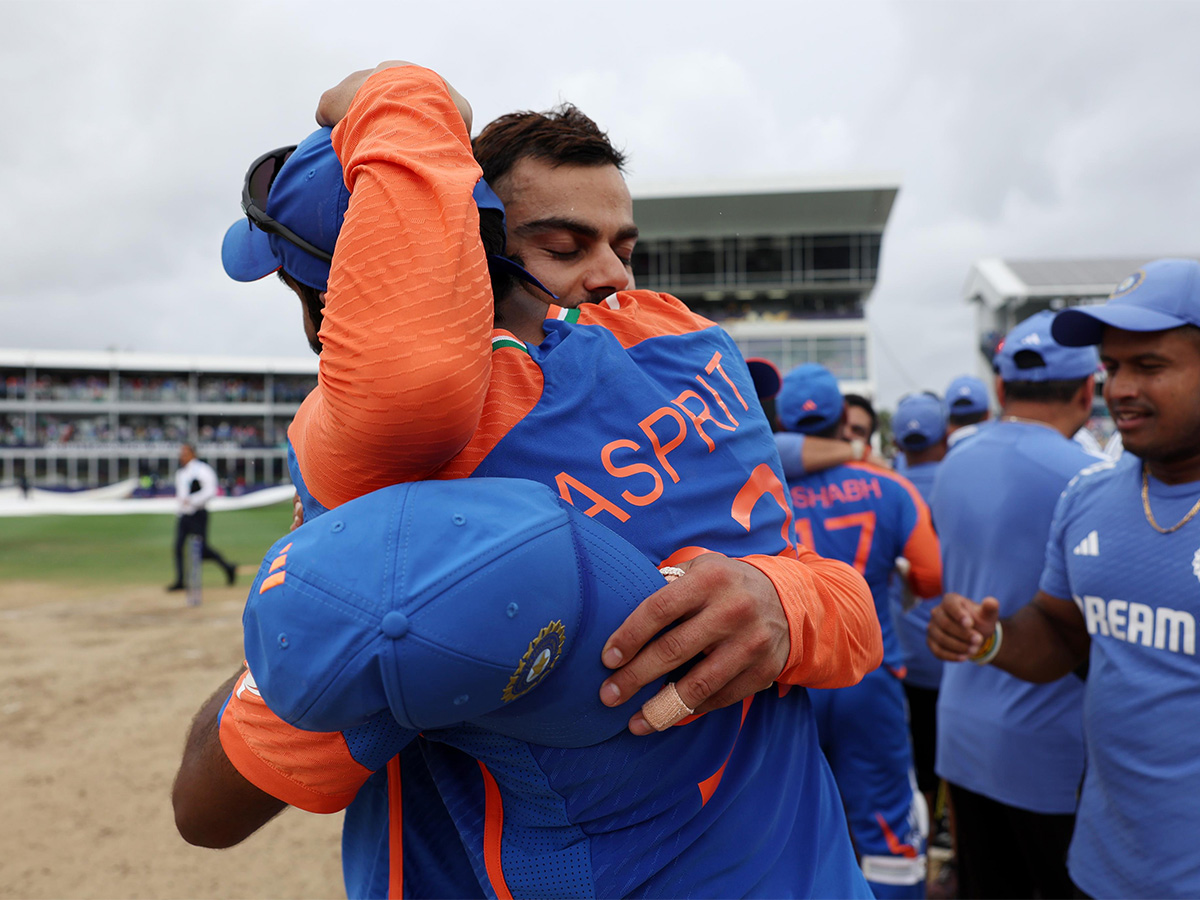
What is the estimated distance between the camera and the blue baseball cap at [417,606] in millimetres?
728

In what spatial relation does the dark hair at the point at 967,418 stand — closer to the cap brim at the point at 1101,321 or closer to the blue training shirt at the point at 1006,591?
the blue training shirt at the point at 1006,591

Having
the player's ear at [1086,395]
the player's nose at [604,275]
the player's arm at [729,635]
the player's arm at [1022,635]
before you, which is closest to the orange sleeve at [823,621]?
the player's arm at [729,635]

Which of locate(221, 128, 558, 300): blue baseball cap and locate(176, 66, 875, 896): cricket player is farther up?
locate(221, 128, 558, 300): blue baseball cap

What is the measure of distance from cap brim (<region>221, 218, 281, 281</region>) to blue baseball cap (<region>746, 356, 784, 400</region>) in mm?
967

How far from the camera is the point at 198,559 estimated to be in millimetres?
9844

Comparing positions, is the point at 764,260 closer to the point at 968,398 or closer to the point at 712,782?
the point at 968,398

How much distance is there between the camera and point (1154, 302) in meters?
1.91

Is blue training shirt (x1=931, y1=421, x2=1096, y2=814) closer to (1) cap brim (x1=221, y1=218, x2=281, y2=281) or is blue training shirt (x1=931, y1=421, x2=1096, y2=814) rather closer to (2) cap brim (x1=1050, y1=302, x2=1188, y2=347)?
(2) cap brim (x1=1050, y1=302, x2=1188, y2=347)

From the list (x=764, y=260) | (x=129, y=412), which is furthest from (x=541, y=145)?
(x=129, y=412)

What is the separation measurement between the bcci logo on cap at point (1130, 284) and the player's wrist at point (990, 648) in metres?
1.00

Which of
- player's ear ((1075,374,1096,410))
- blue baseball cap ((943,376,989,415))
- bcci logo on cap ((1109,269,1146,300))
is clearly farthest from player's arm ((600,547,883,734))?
blue baseball cap ((943,376,989,415))

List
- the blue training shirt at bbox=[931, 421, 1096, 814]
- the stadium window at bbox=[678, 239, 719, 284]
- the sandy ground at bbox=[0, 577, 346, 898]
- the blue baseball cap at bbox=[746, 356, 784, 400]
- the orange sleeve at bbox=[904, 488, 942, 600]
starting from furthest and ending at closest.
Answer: the stadium window at bbox=[678, 239, 719, 284] < the sandy ground at bbox=[0, 577, 346, 898] < the orange sleeve at bbox=[904, 488, 942, 600] < the blue training shirt at bbox=[931, 421, 1096, 814] < the blue baseball cap at bbox=[746, 356, 784, 400]

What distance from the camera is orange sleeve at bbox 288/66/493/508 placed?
30.5 inches

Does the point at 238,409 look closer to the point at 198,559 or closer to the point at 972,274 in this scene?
the point at 198,559
